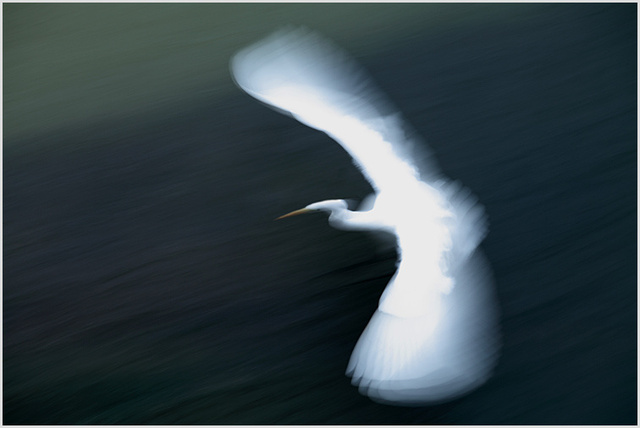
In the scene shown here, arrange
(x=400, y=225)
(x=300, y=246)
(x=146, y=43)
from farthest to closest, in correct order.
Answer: (x=146, y=43)
(x=300, y=246)
(x=400, y=225)

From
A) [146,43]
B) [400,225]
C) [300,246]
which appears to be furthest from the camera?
[146,43]

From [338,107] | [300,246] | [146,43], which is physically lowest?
[300,246]

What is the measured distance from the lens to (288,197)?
3.85 ft

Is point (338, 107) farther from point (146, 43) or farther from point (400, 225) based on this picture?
point (146, 43)

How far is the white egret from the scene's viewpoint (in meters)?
0.90

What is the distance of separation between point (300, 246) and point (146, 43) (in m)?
0.55

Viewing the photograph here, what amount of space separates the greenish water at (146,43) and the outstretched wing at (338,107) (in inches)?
6.6

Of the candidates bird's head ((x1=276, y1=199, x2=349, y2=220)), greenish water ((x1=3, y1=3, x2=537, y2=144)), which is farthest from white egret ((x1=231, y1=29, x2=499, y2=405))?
greenish water ((x1=3, y1=3, x2=537, y2=144))

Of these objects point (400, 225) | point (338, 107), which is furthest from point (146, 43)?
point (400, 225)

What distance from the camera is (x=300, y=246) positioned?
1.14m

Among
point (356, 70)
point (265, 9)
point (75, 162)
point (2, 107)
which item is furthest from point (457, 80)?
point (2, 107)

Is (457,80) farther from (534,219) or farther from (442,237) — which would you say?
(442,237)

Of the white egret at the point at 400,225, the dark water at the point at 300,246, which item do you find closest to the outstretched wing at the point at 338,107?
the white egret at the point at 400,225

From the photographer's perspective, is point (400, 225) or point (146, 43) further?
point (146, 43)
